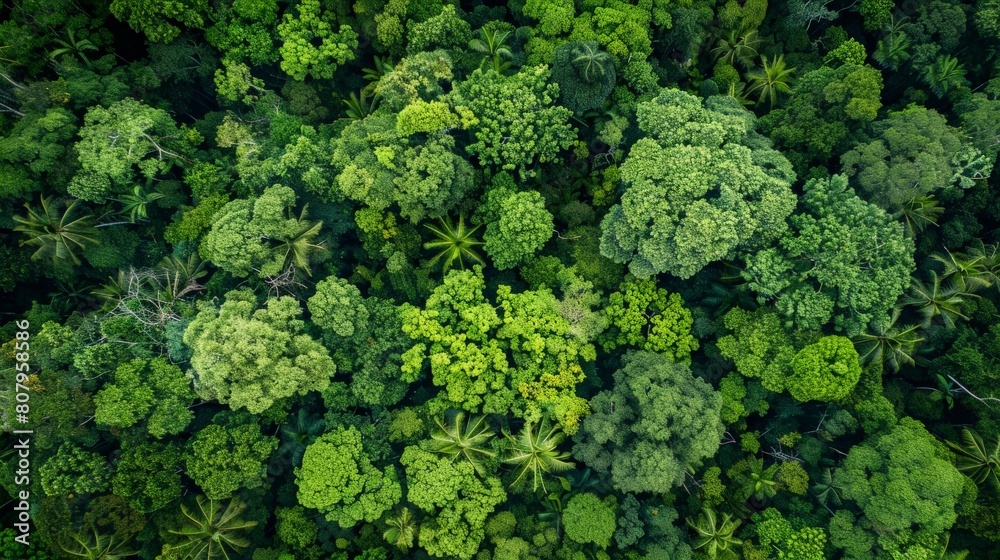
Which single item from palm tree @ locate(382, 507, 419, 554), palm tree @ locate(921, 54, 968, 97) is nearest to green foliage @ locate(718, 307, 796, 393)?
palm tree @ locate(921, 54, 968, 97)

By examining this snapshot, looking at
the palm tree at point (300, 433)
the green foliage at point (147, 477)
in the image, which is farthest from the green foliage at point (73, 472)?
the palm tree at point (300, 433)

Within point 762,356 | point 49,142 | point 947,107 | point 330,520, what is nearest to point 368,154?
point 49,142


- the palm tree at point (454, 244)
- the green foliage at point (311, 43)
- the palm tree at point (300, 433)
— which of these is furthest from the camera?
the green foliage at point (311, 43)

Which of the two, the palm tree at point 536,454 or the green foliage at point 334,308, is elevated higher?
the green foliage at point 334,308

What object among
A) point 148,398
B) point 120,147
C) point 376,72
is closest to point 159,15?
point 120,147

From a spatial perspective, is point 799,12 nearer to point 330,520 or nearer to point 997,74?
point 997,74

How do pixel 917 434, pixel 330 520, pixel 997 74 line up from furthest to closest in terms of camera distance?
pixel 997 74, pixel 330 520, pixel 917 434

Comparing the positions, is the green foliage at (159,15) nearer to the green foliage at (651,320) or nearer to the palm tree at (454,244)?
the palm tree at (454,244)
